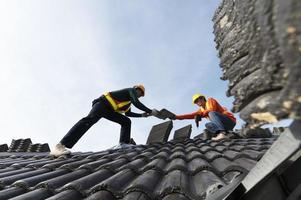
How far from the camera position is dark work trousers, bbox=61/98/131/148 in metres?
4.91

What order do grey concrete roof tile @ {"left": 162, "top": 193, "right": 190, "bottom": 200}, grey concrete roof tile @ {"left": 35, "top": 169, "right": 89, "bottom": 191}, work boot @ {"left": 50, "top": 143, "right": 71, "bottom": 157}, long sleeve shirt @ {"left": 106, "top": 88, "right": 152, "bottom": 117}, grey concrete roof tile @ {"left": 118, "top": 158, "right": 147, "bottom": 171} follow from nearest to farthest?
grey concrete roof tile @ {"left": 162, "top": 193, "right": 190, "bottom": 200} → grey concrete roof tile @ {"left": 35, "top": 169, "right": 89, "bottom": 191} → grey concrete roof tile @ {"left": 118, "top": 158, "right": 147, "bottom": 171} → work boot @ {"left": 50, "top": 143, "right": 71, "bottom": 157} → long sleeve shirt @ {"left": 106, "top": 88, "right": 152, "bottom": 117}

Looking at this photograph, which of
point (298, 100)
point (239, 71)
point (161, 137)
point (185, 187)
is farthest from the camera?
point (161, 137)

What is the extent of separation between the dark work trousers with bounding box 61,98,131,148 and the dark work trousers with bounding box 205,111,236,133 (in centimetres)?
178

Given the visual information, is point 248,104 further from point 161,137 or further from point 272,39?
point 161,137

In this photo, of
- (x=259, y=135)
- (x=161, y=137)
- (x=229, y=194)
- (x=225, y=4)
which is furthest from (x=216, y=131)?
(x=225, y=4)

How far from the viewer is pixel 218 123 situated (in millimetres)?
6246

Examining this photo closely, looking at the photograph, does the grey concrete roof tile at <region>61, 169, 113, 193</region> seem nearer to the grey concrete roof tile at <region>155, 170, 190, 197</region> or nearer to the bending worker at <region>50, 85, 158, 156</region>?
the grey concrete roof tile at <region>155, 170, 190, 197</region>

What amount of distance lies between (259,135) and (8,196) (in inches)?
206

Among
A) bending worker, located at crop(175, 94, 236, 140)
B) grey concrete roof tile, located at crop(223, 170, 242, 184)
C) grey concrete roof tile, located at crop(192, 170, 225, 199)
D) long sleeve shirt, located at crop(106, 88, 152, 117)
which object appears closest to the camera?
grey concrete roof tile, located at crop(192, 170, 225, 199)

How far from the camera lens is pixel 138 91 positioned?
6293 mm

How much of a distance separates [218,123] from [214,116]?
18 cm

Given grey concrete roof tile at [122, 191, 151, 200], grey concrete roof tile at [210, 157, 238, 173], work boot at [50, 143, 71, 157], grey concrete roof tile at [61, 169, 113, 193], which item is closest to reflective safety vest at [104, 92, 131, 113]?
work boot at [50, 143, 71, 157]

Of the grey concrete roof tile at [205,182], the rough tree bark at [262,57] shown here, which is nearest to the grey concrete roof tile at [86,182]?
the grey concrete roof tile at [205,182]

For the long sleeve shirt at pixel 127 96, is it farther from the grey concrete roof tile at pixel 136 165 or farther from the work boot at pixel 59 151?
the grey concrete roof tile at pixel 136 165
